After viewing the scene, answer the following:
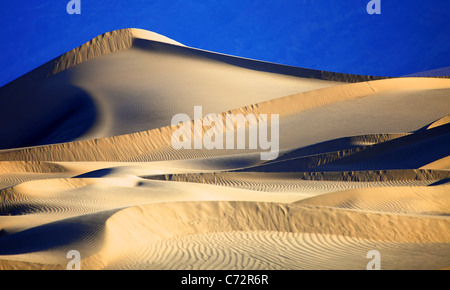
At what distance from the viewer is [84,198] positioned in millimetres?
8805

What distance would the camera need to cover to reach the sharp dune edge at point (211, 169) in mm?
6216

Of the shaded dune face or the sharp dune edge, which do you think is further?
the shaded dune face

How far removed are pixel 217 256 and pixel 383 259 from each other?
1827 mm

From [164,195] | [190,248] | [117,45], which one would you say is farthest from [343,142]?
[117,45]

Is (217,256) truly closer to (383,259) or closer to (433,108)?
(383,259)

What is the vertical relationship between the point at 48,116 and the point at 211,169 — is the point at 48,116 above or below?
above

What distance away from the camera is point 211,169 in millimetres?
13312

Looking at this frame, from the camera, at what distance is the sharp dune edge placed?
6216mm

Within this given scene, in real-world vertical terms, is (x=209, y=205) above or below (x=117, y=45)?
below

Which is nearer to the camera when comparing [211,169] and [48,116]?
[211,169]

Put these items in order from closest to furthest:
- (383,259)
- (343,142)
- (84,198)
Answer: (383,259) → (84,198) → (343,142)

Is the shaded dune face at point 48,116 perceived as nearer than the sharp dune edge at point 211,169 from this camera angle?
No
